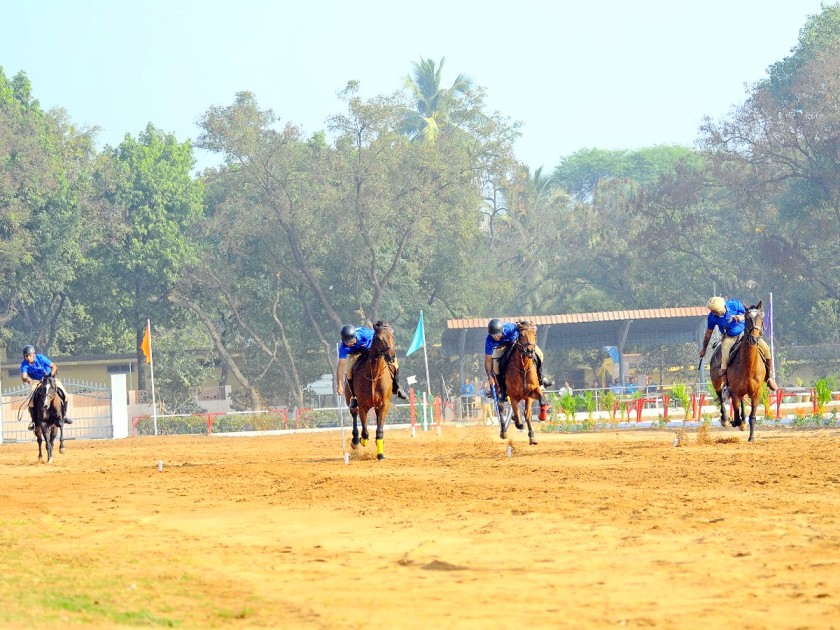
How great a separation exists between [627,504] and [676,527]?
6.24ft

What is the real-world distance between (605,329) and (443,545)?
42.9 m

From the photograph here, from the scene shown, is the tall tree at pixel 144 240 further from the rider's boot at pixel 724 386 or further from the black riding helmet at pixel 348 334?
the rider's boot at pixel 724 386

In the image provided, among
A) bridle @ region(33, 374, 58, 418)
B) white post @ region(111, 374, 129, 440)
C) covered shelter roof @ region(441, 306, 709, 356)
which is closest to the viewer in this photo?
bridle @ region(33, 374, 58, 418)

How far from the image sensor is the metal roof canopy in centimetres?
4782

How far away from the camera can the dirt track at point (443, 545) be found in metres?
7.48

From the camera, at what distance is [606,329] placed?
5231cm

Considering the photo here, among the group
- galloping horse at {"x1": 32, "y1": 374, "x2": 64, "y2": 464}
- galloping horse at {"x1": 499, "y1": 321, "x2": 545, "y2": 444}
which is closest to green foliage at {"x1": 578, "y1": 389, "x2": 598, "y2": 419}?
galloping horse at {"x1": 499, "y1": 321, "x2": 545, "y2": 444}

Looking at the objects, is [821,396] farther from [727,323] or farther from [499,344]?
[499,344]

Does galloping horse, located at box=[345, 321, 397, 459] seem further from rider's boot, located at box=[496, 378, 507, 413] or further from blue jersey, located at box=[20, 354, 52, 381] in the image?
blue jersey, located at box=[20, 354, 52, 381]

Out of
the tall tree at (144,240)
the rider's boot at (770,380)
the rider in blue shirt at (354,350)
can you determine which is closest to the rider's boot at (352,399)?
the rider in blue shirt at (354,350)

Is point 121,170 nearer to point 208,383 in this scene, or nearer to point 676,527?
point 208,383

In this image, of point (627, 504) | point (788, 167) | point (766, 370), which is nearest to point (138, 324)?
point (788, 167)

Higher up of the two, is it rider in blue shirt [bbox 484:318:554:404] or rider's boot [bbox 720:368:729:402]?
rider in blue shirt [bbox 484:318:554:404]

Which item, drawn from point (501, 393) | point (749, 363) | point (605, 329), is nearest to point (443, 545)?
point (749, 363)
